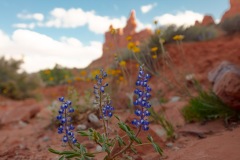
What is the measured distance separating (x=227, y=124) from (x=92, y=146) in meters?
1.81

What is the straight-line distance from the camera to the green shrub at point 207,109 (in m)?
4.39

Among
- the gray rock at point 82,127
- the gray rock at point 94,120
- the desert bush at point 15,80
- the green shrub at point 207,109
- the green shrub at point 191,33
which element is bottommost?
the gray rock at point 82,127

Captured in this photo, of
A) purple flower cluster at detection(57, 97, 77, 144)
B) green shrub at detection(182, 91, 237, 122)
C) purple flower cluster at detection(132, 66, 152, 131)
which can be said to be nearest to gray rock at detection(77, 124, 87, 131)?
green shrub at detection(182, 91, 237, 122)

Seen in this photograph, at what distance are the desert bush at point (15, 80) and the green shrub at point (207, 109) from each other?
11.5 meters

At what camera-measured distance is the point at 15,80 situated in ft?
52.5

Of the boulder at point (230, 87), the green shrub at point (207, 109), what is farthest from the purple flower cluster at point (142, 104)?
the green shrub at point (207, 109)

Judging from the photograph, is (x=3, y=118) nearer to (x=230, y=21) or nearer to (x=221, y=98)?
(x=221, y=98)

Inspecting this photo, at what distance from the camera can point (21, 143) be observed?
5074 mm

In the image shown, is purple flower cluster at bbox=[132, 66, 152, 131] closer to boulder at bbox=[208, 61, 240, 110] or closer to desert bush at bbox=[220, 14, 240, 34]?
boulder at bbox=[208, 61, 240, 110]

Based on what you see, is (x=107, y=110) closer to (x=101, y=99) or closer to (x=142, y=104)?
(x=101, y=99)

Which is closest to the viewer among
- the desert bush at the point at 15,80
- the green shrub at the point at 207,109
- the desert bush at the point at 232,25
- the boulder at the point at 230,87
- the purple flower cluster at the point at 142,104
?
the purple flower cluster at the point at 142,104

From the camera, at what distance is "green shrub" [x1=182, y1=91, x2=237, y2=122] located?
14.4 ft

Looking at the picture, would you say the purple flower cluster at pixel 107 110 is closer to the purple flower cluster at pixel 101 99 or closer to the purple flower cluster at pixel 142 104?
the purple flower cluster at pixel 101 99

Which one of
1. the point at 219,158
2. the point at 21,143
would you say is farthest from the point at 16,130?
the point at 219,158
